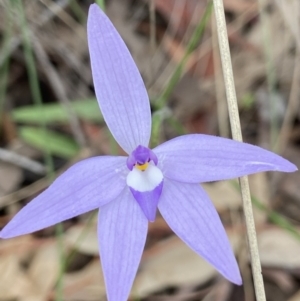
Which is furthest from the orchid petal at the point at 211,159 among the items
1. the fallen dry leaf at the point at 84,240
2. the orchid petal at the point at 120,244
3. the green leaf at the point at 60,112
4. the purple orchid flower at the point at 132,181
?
the green leaf at the point at 60,112

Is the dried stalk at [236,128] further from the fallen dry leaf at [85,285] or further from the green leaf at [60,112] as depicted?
the green leaf at [60,112]

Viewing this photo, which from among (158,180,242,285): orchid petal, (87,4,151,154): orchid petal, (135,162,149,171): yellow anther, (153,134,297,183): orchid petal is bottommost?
(158,180,242,285): orchid petal

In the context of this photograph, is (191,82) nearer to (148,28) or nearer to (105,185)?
(148,28)

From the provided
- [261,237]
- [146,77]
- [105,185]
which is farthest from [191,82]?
[105,185]

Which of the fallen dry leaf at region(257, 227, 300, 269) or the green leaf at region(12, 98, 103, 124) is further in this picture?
the green leaf at region(12, 98, 103, 124)

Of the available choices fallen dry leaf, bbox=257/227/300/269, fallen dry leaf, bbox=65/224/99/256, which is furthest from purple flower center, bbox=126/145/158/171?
fallen dry leaf, bbox=257/227/300/269

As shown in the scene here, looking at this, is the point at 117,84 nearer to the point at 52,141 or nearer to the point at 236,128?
the point at 236,128

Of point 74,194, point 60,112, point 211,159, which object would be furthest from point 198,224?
point 60,112

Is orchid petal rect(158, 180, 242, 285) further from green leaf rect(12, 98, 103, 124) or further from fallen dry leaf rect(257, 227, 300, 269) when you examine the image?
green leaf rect(12, 98, 103, 124)
